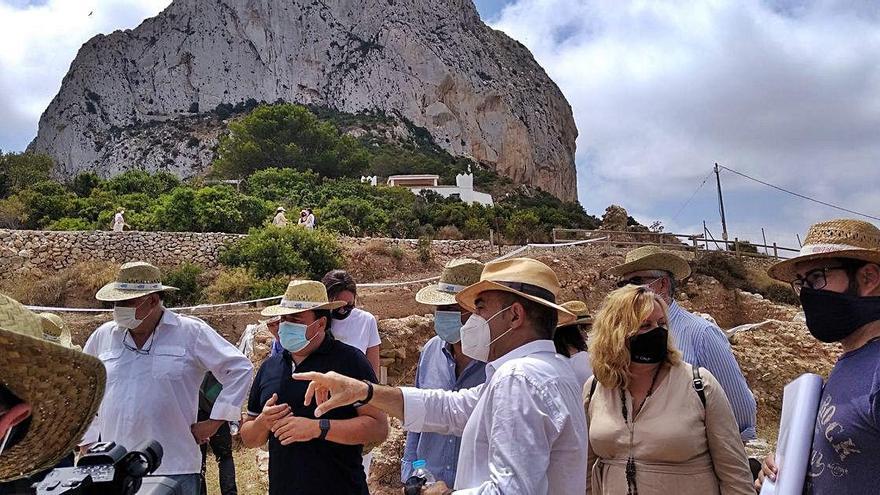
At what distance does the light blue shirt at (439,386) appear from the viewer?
10.7ft

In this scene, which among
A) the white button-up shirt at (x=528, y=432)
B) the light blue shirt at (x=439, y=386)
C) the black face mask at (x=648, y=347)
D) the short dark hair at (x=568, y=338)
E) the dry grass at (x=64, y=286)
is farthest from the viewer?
the dry grass at (x=64, y=286)

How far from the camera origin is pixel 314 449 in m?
2.91

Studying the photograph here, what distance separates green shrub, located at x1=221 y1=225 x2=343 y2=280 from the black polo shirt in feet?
47.1

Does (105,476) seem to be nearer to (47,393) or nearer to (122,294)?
(47,393)

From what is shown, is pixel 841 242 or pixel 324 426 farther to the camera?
pixel 324 426

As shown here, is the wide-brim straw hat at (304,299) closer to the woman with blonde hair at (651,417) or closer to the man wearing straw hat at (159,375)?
the man wearing straw hat at (159,375)

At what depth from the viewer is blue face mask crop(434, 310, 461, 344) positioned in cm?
357

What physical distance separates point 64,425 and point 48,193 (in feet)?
91.1

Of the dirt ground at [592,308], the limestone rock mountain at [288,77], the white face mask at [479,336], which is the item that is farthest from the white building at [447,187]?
the white face mask at [479,336]

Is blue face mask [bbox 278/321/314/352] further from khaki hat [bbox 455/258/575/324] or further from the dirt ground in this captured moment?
the dirt ground

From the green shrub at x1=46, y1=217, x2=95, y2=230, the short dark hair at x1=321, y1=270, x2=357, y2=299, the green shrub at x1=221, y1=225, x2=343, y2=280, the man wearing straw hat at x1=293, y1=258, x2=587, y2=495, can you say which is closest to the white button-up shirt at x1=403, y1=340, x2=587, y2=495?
the man wearing straw hat at x1=293, y1=258, x2=587, y2=495

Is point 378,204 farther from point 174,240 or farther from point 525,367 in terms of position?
point 525,367

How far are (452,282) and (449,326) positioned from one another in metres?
0.36

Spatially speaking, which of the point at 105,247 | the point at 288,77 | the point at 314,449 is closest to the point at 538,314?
the point at 314,449
